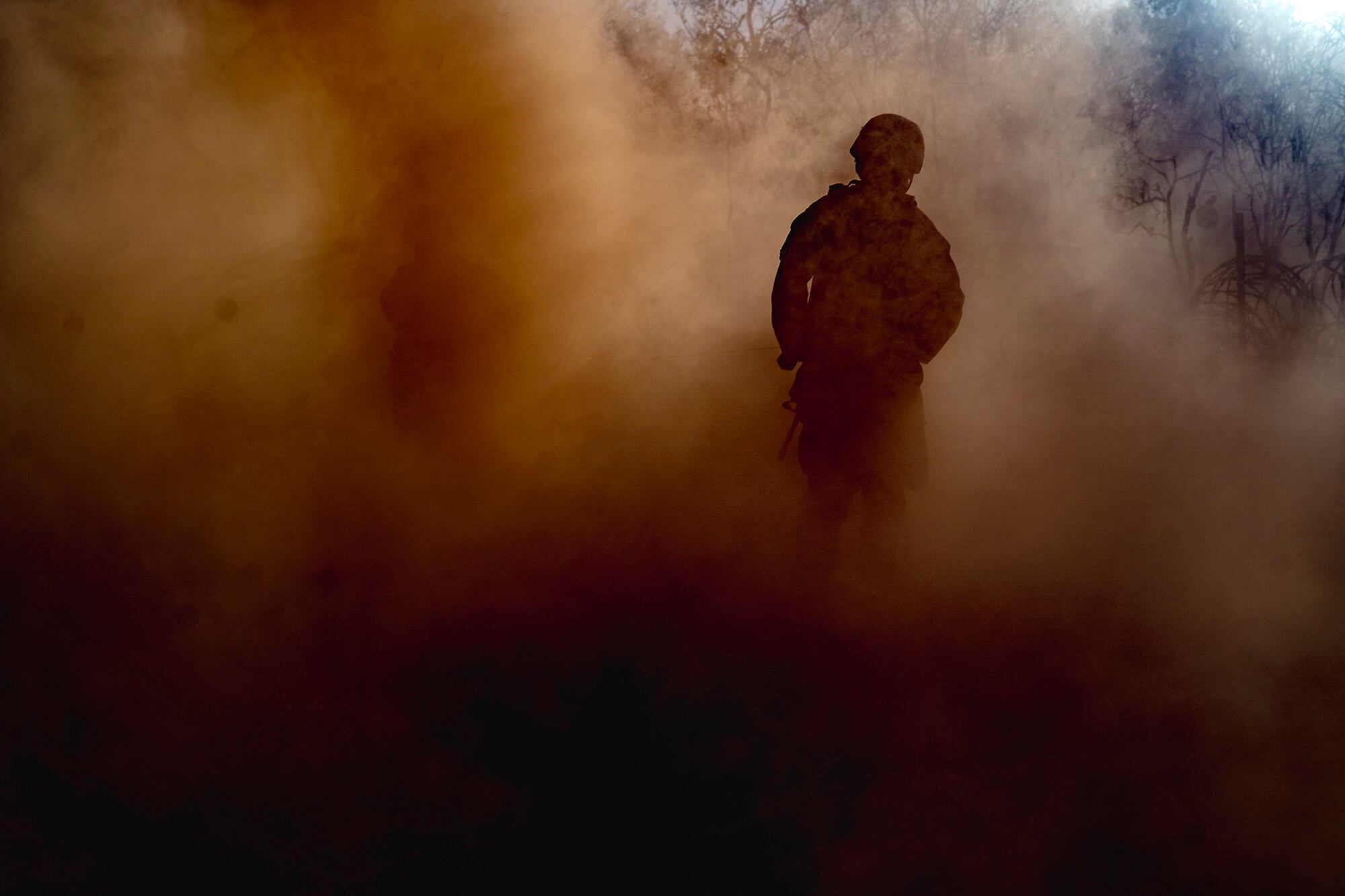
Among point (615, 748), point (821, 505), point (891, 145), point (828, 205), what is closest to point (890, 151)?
point (891, 145)

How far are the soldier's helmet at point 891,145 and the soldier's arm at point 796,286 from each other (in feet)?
0.65

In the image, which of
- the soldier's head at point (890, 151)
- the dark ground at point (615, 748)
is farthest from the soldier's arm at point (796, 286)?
the dark ground at point (615, 748)

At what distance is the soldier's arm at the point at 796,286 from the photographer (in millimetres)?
2471

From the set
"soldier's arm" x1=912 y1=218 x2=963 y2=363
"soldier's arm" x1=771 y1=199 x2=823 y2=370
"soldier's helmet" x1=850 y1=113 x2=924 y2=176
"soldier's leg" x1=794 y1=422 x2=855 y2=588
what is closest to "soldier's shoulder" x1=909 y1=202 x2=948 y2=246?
"soldier's arm" x1=912 y1=218 x2=963 y2=363

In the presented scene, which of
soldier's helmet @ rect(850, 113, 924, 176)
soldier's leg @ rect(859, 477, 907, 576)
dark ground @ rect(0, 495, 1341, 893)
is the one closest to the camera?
dark ground @ rect(0, 495, 1341, 893)

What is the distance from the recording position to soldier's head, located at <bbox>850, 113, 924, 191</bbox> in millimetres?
2396

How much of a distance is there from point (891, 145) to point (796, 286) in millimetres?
490

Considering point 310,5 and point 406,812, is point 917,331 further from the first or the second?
point 310,5

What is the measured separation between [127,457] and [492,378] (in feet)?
4.55

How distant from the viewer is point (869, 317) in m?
2.48

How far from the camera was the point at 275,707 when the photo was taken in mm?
2512

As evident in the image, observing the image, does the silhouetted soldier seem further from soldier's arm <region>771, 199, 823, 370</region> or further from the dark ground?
the dark ground

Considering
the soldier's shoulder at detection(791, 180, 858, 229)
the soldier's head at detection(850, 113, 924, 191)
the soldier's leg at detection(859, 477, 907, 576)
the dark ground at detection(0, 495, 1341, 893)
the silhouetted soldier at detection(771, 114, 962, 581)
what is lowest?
the dark ground at detection(0, 495, 1341, 893)

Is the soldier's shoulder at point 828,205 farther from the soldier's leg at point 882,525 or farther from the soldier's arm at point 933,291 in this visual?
the soldier's leg at point 882,525
